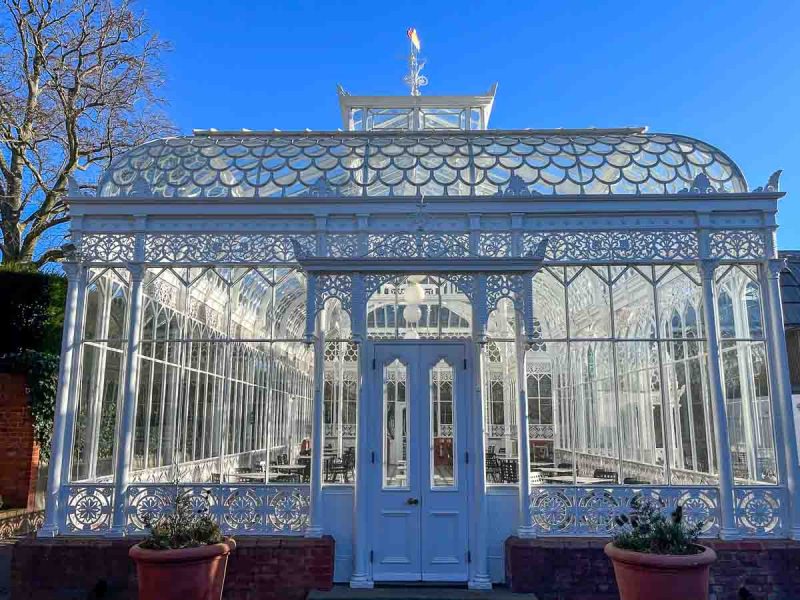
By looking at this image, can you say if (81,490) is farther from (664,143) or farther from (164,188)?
(664,143)

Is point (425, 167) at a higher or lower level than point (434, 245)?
higher

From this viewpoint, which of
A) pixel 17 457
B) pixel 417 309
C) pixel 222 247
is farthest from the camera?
pixel 17 457

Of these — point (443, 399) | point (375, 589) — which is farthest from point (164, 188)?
point (375, 589)

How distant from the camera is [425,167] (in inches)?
321

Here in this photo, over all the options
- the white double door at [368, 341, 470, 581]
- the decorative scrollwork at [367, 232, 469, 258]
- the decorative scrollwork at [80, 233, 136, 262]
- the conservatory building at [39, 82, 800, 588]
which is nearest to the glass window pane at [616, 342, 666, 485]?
the conservatory building at [39, 82, 800, 588]

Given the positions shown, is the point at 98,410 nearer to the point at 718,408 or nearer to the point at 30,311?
the point at 30,311

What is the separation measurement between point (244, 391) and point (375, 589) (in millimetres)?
5534

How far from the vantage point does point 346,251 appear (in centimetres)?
755

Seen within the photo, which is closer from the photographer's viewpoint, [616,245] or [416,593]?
[416,593]

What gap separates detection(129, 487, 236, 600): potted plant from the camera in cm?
550

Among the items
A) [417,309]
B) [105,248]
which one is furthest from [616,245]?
[105,248]

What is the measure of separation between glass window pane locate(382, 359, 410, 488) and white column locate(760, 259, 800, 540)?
168 inches

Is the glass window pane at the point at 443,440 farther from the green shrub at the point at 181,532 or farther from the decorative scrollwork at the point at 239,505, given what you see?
the green shrub at the point at 181,532

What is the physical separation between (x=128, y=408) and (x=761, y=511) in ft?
24.0
